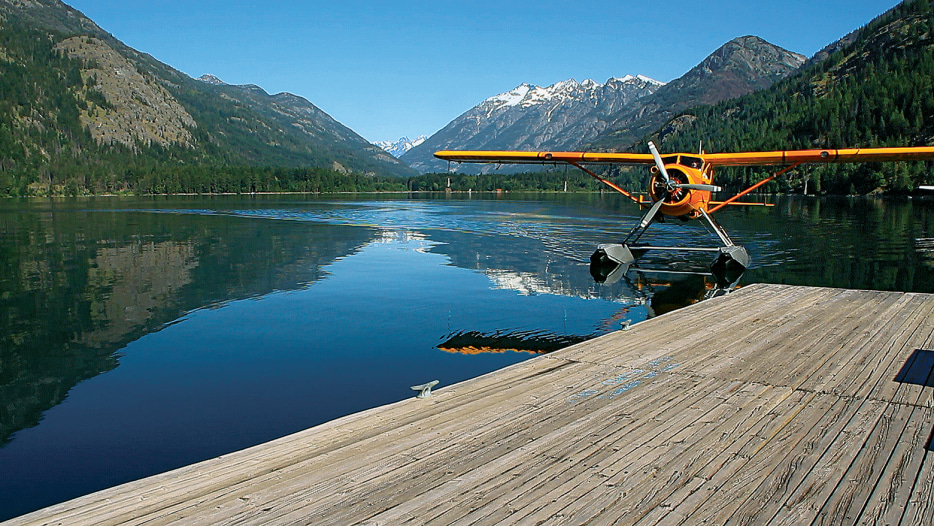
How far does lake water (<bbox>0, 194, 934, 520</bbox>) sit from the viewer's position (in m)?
7.65

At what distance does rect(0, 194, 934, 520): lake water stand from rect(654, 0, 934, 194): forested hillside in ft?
218

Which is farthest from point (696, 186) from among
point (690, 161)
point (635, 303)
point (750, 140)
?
point (750, 140)

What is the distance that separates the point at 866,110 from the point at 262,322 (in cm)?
13170

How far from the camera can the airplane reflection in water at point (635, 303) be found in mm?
11172

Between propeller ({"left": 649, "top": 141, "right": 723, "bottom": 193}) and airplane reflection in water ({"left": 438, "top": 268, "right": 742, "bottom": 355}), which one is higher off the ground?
propeller ({"left": 649, "top": 141, "right": 723, "bottom": 193})

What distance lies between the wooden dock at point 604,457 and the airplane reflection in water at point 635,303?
3.27 m

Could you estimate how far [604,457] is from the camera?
15.7ft

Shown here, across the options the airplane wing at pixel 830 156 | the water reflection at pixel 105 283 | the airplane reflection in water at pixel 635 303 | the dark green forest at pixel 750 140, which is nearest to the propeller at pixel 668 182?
the airplane wing at pixel 830 156

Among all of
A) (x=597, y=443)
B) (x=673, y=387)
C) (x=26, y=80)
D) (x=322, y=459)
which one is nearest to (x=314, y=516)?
(x=322, y=459)

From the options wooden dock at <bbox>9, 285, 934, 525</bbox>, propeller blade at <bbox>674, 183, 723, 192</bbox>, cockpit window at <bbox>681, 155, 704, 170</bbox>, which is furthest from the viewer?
cockpit window at <bbox>681, 155, 704, 170</bbox>

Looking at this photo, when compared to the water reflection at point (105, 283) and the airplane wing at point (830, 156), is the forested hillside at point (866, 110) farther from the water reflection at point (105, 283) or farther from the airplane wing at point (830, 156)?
the water reflection at point (105, 283)

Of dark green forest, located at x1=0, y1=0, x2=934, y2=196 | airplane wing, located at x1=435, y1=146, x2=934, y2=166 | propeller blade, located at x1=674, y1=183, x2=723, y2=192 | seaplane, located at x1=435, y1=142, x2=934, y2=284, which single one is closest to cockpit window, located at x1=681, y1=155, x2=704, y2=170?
seaplane, located at x1=435, y1=142, x2=934, y2=284

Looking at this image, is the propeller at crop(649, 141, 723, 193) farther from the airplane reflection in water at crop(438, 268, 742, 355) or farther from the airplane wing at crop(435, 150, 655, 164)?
the airplane wing at crop(435, 150, 655, 164)

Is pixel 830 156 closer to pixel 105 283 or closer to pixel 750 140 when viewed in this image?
pixel 105 283
